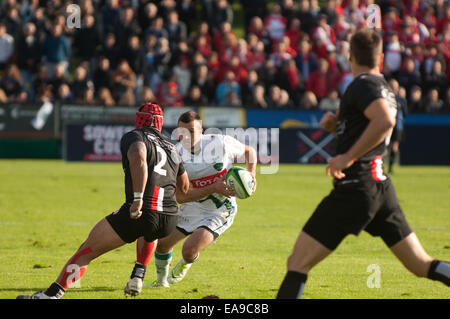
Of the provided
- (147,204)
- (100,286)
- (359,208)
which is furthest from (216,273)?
(359,208)

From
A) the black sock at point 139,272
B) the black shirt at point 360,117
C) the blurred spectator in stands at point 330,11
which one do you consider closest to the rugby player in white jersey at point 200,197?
the black sock at point 139,272

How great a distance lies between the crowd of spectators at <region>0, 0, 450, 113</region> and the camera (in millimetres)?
24656

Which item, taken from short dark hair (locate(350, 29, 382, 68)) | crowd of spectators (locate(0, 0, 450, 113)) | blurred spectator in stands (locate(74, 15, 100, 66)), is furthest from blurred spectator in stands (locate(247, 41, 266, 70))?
short dark hair (locate(350, 29, 382, 68))

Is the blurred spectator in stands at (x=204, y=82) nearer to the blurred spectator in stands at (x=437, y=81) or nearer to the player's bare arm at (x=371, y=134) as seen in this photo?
the blurred spectator in stands at (x=437, y=81)

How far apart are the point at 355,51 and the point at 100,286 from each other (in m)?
3.56

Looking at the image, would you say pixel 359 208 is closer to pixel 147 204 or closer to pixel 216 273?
pixel 147 204

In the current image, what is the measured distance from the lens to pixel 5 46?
997 inches

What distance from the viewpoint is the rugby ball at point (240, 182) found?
8.08 metres

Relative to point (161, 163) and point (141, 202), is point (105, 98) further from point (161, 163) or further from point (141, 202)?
point (141, 202)

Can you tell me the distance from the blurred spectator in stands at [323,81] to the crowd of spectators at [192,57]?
32mm

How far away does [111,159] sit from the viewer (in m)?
23.6

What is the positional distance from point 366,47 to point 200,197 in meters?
3.07

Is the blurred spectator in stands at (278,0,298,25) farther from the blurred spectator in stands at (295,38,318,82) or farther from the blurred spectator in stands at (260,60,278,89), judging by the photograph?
the blurred spectator in stands at (260,60,278,89)

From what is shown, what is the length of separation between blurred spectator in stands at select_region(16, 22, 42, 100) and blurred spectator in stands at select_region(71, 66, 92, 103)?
4.96 feet
